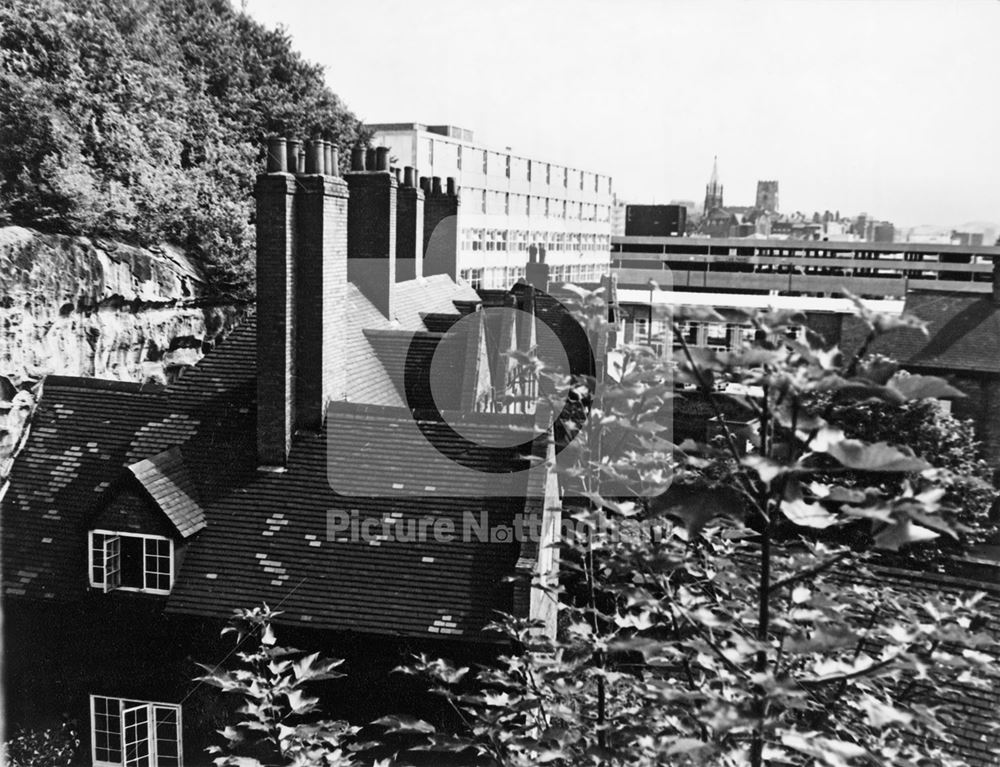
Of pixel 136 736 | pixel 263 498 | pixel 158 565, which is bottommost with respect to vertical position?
pixel 136 736

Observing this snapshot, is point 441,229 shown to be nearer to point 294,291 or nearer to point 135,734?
point 294,291

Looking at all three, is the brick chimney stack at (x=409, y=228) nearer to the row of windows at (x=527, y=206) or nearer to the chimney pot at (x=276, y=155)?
the chimney pot at (x=276, y=155)

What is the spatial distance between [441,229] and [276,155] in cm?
1519

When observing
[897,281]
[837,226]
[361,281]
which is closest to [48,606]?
[361,281]

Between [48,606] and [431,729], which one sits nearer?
[431,729]

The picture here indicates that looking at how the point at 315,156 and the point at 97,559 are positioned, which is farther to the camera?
the point at 315,156

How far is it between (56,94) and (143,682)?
1743 centimetres

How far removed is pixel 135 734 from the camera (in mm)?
11711

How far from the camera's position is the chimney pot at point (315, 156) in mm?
13969

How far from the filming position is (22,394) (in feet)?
54.1

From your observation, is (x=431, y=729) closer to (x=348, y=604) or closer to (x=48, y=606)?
(x=348, y=604)

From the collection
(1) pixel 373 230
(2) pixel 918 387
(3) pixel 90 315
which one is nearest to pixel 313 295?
(1) pixel 373 230

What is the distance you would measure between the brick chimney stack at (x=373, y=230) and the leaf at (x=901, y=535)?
1831 centimetres


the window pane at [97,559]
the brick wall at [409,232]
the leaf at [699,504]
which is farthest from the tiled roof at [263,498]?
the brick wall at [409,232]
